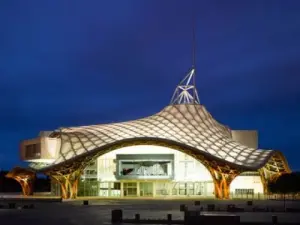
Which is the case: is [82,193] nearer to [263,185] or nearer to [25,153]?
[25,153]

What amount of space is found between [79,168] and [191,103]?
2086cm

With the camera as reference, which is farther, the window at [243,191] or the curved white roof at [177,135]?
the window at [243,191]

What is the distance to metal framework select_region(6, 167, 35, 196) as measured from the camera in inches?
3634

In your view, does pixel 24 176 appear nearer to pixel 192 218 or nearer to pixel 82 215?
pixel 82 215

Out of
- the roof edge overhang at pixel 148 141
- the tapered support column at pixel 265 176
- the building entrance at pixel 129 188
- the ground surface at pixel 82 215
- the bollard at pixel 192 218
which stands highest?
the roof edge overhang at pixel 148 141

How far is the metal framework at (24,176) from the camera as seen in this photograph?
92.3 meters

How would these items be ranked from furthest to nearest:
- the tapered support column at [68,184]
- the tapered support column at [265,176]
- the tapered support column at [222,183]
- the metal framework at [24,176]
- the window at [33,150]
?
the metal framework at [24,176]
the tapered support column at [265,176]
the window at [33,150]
the tapered support column at [68,184]
the tapered support column at [222,183]

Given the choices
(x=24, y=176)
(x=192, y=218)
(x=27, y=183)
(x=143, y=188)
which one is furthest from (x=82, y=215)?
(x=27, y=183)

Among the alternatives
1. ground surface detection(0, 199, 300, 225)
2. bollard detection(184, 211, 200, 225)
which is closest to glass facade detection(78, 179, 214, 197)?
ground surface detection(0, 199, 300, 225)

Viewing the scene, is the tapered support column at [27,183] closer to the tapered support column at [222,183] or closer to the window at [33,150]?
the window at [33,150]

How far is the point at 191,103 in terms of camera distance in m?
93.6

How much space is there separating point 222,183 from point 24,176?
30.5m

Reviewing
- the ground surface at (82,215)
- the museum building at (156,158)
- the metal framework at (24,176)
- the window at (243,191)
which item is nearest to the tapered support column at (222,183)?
the museum building at (156,158)

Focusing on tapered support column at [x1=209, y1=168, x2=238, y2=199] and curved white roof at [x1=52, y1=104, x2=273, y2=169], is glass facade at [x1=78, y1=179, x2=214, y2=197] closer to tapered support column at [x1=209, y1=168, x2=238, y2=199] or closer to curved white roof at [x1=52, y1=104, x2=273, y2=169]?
curved white roof at [x1=52, y1=104, x2=273, y2=169]
